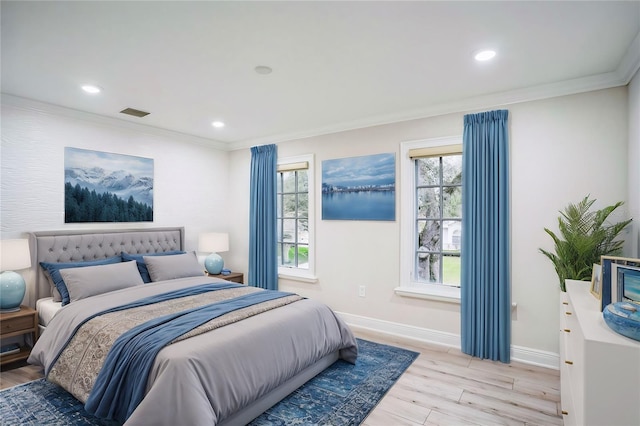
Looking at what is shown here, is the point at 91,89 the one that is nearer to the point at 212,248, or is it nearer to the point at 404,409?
the point at 212,248

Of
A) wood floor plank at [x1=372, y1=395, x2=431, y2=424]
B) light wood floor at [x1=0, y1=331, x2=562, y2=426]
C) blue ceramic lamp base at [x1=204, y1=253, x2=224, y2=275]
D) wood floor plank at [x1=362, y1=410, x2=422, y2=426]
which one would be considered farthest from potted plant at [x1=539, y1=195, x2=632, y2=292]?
blue ceramic lamp base at [x1=204, y1=253, x2=224, y2=275]

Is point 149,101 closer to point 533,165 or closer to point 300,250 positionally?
point 300,250

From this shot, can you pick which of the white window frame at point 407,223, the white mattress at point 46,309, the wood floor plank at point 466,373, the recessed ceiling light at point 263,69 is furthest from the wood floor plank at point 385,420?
the white mattress at point 46,309

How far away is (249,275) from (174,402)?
3.25 m

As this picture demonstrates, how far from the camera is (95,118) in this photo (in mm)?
3908

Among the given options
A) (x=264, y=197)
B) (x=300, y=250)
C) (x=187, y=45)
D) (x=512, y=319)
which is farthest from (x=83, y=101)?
(x=512, y=319)

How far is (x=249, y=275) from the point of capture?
5070mm

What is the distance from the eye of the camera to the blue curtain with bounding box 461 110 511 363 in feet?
10.5

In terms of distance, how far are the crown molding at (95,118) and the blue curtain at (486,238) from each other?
3.67 m

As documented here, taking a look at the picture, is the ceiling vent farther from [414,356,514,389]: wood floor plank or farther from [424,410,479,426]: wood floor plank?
[424,410,479,426]: wood floor plank

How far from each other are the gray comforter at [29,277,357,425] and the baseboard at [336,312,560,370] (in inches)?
35.5

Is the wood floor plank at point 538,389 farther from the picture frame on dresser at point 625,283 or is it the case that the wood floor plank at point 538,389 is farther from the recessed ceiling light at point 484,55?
the recessed ceiling light at point 484,55

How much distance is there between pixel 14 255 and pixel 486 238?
14.2ft

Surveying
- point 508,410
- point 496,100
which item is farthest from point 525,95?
point 508,410
